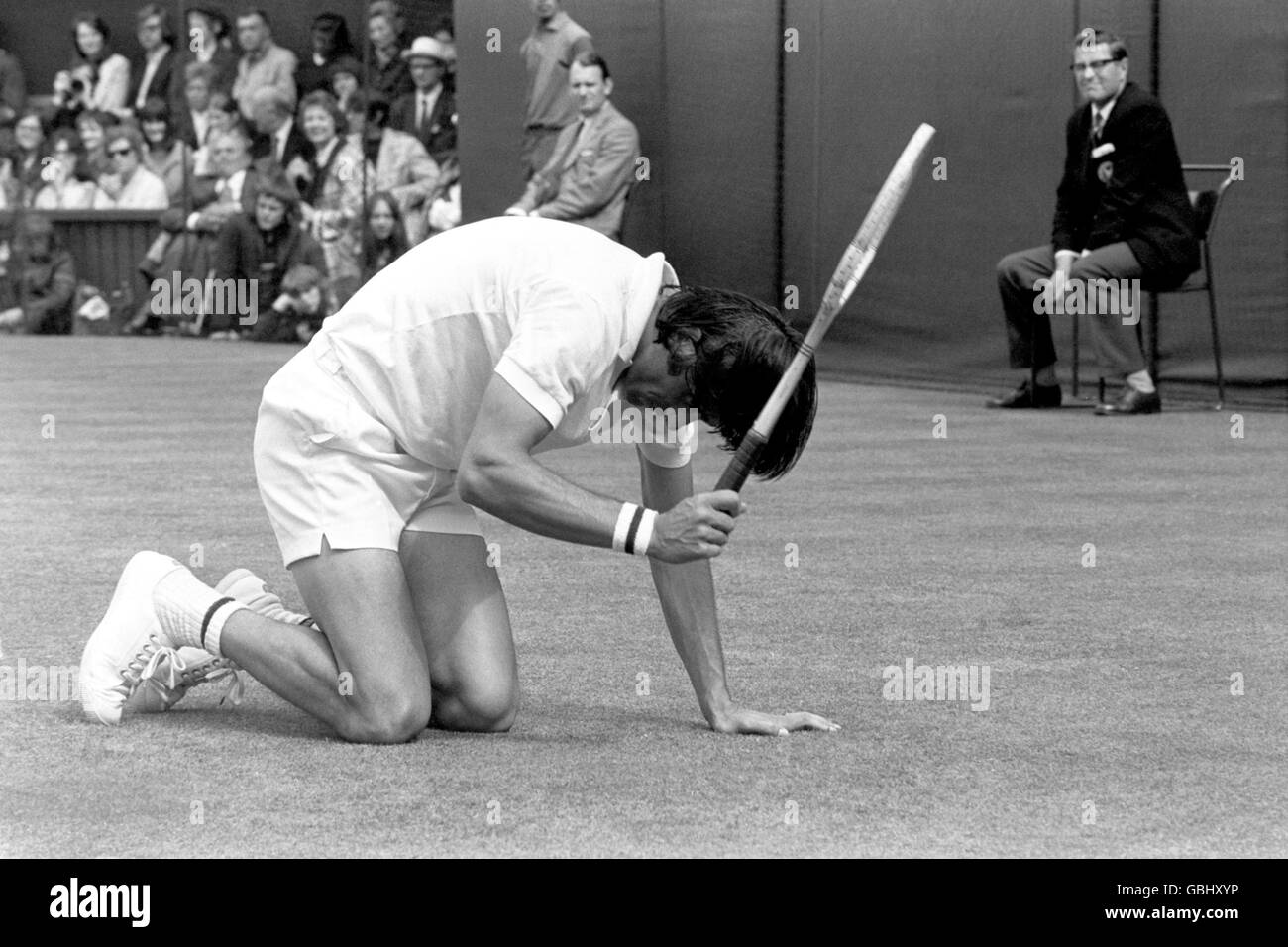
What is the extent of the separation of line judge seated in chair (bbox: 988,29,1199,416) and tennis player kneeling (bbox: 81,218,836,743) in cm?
721

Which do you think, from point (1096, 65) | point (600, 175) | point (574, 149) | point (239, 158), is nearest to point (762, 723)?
point (1096, 65)

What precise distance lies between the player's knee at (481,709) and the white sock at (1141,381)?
7.48m

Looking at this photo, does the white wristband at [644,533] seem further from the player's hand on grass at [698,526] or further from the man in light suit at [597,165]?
the man in light suit at [597,165]

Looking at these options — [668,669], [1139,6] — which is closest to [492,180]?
[1139,6]

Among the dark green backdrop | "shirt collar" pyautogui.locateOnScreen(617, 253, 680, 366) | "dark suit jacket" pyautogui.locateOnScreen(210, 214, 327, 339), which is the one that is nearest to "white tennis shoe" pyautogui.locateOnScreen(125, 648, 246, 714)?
"shirt collar" pyautogui.locateOnScreen(617, 253, 680, 366)

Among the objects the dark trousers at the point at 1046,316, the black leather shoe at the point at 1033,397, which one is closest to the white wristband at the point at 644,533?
the dark trousers at the point at 1046,316

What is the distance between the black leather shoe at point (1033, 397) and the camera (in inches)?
463

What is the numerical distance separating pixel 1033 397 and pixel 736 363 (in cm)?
817

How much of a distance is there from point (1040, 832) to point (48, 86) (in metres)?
21.0

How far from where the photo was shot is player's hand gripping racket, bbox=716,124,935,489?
3861mm

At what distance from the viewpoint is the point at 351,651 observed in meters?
4.29

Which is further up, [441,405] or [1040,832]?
[441,405]
